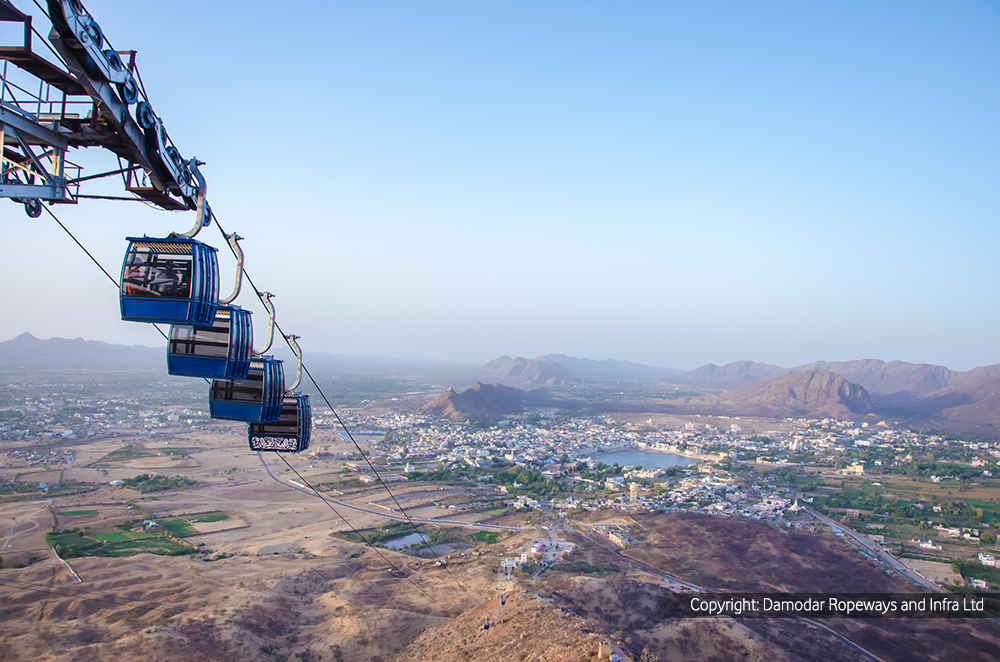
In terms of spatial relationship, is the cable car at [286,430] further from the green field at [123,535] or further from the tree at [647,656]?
the green field at [123,535]

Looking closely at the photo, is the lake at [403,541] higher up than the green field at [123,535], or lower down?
lower down

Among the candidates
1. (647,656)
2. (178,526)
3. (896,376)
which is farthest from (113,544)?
(896,376)

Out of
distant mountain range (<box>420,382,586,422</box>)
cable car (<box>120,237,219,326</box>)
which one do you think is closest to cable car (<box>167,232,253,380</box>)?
cable car (<box>120,237,219,326</box>)

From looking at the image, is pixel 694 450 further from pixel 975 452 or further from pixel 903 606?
pixel 903 606

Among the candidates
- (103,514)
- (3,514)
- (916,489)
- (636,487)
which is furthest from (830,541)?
(3,514)

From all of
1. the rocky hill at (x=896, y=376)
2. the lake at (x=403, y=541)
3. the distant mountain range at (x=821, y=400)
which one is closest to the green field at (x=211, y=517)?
the lake at (x=403, y=541)

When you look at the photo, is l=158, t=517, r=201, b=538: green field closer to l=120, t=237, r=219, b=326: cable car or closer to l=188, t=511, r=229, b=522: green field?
l=188, t=511, r=229, b=522: green field
